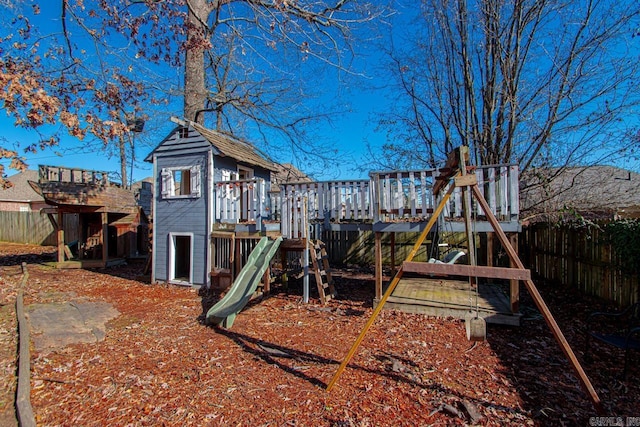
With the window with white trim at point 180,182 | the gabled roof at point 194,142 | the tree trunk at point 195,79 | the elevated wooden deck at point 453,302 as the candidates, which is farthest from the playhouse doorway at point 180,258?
the elevated wooden deck at point 453,302

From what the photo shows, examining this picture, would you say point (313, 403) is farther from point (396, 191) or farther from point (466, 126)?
point (466, 126)

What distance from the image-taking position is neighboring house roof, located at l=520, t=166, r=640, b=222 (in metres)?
9.41

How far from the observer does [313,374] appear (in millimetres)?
4309

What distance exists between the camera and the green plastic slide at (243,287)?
6.45 meters

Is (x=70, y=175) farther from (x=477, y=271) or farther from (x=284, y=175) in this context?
(x=477, y=271)

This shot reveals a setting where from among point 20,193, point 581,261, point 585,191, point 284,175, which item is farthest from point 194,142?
point 20,193

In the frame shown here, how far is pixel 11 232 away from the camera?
23797 mm

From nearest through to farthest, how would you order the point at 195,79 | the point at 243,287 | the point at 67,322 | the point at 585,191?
the point at 67,322, the point at 243,287, the point at 585,191, the point at 195,79

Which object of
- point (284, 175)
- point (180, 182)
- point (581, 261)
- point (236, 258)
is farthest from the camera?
point (284, 175)

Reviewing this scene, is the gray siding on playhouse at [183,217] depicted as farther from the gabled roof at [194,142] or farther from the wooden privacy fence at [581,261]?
the wooden privacy fence at [581,261]

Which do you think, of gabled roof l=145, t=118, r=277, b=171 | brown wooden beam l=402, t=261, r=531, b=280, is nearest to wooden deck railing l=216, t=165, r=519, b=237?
gabled roof l=145, t=118, r=277, b=171

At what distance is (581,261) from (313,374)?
24.2ft

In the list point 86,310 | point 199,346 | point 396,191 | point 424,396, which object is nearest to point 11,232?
point 86,310

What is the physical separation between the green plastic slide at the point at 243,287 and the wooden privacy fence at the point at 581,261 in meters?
7.23
